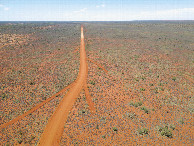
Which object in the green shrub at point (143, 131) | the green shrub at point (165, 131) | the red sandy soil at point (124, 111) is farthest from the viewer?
the green shrub at point (143, 131)

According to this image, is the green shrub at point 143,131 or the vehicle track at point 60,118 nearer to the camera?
the vehicle track at point 60,118

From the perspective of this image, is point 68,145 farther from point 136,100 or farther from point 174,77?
point 174,77

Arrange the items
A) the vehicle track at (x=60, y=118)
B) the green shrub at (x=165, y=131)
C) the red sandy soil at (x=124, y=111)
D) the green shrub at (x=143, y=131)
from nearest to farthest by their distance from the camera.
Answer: the vehicle track at (x=60, y=118)
the red sandy soil at (x=124, y=111)
the green shrub at (x=165, y=131)
the green shrub at (x=143, y=131)

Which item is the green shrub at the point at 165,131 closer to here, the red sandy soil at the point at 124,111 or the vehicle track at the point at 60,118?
the red sandy soil at the point at 124,111

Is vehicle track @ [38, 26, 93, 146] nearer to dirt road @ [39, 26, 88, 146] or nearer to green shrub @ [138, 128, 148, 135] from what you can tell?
dirt road @ [39, 26, 88, 146]

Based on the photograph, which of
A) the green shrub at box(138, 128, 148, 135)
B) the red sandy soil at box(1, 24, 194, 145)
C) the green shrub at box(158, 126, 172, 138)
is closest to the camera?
the red sandy soil at box(1, 24, 194, 145)

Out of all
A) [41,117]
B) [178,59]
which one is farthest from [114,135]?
[178,59]

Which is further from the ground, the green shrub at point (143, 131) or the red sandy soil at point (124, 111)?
the red sandy soil at point (124, 111)

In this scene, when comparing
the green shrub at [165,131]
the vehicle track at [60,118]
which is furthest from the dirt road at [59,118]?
the green shrub at [165,131]

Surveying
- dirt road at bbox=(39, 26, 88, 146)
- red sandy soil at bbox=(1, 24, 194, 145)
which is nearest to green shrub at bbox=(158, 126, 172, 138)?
red sandy soil at bbox=(1, 24, 194, 145)

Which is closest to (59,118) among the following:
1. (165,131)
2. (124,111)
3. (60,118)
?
(60,118)

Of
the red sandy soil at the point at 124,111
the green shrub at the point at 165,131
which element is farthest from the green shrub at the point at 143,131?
the green shrub at the point at 165,131
